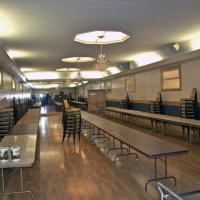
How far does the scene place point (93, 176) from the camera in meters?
4.02

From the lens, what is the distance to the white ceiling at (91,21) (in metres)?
4.02

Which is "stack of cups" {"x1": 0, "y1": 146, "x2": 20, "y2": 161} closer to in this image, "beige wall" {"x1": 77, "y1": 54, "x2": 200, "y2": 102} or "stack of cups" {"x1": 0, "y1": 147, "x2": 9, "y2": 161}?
"stack of cups" {"x1": 0, "y1": 147, "x2": 9, "y2": 161}

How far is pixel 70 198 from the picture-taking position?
3.20m

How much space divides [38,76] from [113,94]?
4.90 metres

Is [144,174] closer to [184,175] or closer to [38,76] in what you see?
[184,175]

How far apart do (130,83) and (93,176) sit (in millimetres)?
9336

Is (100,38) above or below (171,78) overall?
above

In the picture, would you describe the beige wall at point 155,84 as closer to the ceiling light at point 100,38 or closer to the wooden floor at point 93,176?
the ceiling light at point 100,38

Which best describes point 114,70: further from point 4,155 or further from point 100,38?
point 4,155

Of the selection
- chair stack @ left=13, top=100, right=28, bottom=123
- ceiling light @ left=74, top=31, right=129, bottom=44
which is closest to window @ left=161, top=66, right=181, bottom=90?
ceiling light @ left=74, top=31, right=129, bottom=44

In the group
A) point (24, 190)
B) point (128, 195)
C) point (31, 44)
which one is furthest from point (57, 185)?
point (31, 44)

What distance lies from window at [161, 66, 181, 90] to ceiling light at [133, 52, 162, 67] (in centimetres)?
61

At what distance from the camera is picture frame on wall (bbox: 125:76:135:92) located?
494 inches

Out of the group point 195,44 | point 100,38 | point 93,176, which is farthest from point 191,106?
point 93,176
